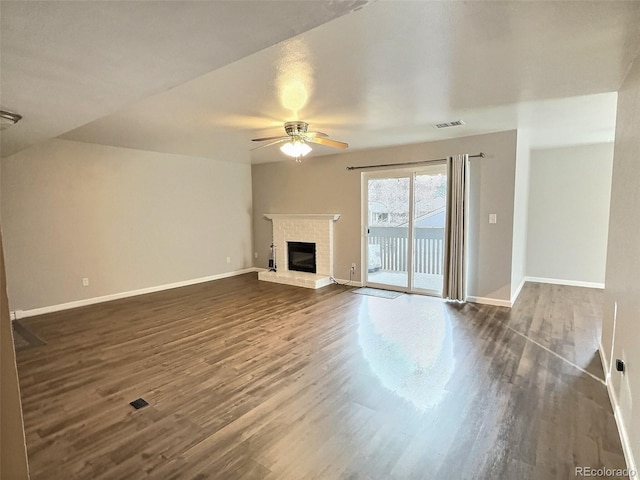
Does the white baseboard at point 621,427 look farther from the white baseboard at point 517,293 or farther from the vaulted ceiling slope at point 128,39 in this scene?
the vaulted ceiling slope at point 128,39

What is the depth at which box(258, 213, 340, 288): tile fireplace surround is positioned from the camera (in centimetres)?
627

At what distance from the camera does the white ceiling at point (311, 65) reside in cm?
118

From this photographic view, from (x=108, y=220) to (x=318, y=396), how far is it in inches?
175

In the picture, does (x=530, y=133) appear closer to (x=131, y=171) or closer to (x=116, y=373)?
(x=116, y=373)

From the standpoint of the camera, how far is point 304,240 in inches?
262

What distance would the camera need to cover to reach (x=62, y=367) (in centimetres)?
303

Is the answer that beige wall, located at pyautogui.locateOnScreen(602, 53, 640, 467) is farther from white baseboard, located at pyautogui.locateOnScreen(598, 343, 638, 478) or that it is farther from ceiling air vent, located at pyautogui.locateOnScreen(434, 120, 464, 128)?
ceiling air vent, located at pyautogui.locateOnScreen(434, 120, 464, 128)

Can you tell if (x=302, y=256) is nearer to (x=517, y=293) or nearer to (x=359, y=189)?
(x=359, y=189)

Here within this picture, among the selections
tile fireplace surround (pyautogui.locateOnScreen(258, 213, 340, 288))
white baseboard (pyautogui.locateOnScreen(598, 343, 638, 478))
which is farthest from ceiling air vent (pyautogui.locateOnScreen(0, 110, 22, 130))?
tile fireplace surround (pyautogui.locateOnScreen(258, 213, 340, 288))

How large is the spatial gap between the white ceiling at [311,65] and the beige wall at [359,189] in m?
0.58

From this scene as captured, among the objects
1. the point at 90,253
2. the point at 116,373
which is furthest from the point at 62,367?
the point at 90,253

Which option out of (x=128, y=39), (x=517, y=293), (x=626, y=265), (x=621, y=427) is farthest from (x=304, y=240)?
(x=128, y=39)

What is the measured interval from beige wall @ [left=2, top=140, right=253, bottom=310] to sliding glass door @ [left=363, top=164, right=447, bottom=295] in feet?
10.0

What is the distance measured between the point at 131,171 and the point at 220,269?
8.21ft
